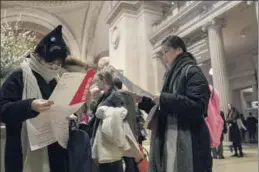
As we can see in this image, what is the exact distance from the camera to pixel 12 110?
148cm

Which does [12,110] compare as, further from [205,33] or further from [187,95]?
[205,33]

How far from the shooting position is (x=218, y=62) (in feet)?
30.4

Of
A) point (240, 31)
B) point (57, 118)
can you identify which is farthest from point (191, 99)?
point (240, 31)

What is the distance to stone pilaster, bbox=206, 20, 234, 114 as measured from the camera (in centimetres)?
902

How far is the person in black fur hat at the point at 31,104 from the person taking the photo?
149 cm

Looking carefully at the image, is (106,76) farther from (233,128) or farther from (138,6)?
(138,6)

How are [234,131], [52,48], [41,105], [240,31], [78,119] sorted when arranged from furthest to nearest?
[240,31]
[234,131]
[78,119]
[52,48]
[41,105]

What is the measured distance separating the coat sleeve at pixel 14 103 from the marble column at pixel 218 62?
26.7 ft

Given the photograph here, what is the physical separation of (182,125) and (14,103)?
1037mm

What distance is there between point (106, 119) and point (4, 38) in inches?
119

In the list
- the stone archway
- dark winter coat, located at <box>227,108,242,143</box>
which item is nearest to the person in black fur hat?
dark winter coat, located at <box>227,108,242,143</box>

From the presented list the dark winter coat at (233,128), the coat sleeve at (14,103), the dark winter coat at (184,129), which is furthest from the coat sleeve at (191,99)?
the dark winter coat at (233,128)

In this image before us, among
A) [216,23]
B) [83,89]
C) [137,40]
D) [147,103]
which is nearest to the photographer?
[83,89]

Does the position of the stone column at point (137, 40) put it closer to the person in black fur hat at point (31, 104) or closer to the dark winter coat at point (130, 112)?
the dark winter coat at point (130, 112)
